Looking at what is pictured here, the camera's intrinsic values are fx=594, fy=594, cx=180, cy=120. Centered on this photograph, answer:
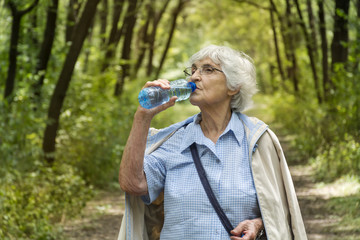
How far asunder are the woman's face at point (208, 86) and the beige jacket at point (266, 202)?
217 millimetres

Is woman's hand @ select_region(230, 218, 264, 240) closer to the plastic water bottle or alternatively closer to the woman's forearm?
the woman's forearm

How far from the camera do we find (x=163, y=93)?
3.11m

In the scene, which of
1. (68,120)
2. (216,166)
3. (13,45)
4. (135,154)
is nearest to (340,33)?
(68,120)

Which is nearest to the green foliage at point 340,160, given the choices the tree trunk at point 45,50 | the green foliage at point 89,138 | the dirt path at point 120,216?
the dirt path at point 120,216

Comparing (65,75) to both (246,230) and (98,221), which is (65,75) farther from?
(246,230)

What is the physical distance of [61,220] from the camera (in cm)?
748

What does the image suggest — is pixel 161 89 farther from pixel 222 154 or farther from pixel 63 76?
pixel 63 76

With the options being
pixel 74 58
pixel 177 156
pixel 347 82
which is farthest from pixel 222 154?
pixel 347 82

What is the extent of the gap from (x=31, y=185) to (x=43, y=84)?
3.32 m

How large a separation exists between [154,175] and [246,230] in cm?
56

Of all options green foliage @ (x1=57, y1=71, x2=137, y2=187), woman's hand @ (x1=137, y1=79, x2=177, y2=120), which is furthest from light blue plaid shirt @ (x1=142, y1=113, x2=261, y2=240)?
green foliage @ (x1=57, y1=71, x2=137, y2=187)

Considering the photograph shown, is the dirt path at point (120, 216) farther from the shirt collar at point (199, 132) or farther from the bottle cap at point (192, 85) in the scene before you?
the bottle cap at point (192, 85)

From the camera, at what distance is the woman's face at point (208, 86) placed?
3.26 m

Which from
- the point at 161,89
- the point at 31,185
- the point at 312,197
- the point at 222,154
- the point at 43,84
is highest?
the point at 161,89
